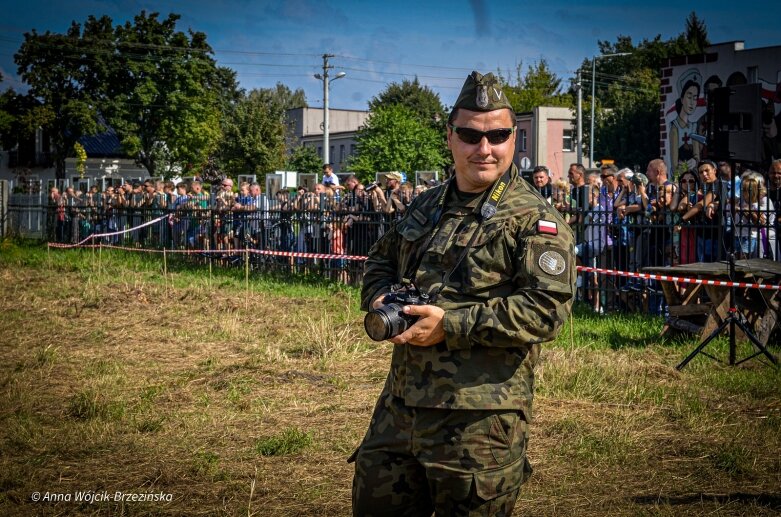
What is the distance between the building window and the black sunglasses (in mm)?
66139

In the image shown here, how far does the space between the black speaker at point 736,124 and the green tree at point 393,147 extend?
37.0 m

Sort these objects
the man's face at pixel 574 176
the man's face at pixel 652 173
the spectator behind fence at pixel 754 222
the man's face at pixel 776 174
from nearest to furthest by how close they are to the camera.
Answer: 1. the man's face at pixel 776 174
2. the spectator behind fence at pixel 754 222
3. the man's face at pixel 652 173
4. the man's face at pixel 574 176

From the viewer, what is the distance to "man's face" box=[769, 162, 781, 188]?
1076 centimetres

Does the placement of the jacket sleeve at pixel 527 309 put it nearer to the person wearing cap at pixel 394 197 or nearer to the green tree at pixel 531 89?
the person wearing cap at pixel 394 197

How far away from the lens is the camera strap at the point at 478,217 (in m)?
3.30

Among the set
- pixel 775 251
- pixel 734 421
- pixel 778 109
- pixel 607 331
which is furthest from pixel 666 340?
pixel 778 109

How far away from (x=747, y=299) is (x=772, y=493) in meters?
4.73

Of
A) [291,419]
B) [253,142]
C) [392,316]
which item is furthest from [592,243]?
[253,142]

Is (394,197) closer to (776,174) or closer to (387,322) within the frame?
(776,174)

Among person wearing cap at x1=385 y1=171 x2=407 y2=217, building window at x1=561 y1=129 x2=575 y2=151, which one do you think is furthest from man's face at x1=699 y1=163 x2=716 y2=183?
building window at x1=561 y1=129 x2=575 y2=151

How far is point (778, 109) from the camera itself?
2842 centimetres

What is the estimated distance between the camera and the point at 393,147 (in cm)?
4688

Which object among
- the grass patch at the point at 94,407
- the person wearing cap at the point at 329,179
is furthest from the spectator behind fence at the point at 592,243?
the grass patch at the point at 94,407

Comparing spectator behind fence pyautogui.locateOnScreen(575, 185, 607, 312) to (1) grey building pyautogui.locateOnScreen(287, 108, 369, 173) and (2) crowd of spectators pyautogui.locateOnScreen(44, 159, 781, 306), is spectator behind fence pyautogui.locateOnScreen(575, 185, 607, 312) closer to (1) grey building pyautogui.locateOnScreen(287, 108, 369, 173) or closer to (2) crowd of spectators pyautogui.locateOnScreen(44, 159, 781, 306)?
(2) crowd of spectators pyautogui.locateOnScreen(44, 159, 781, 306)
